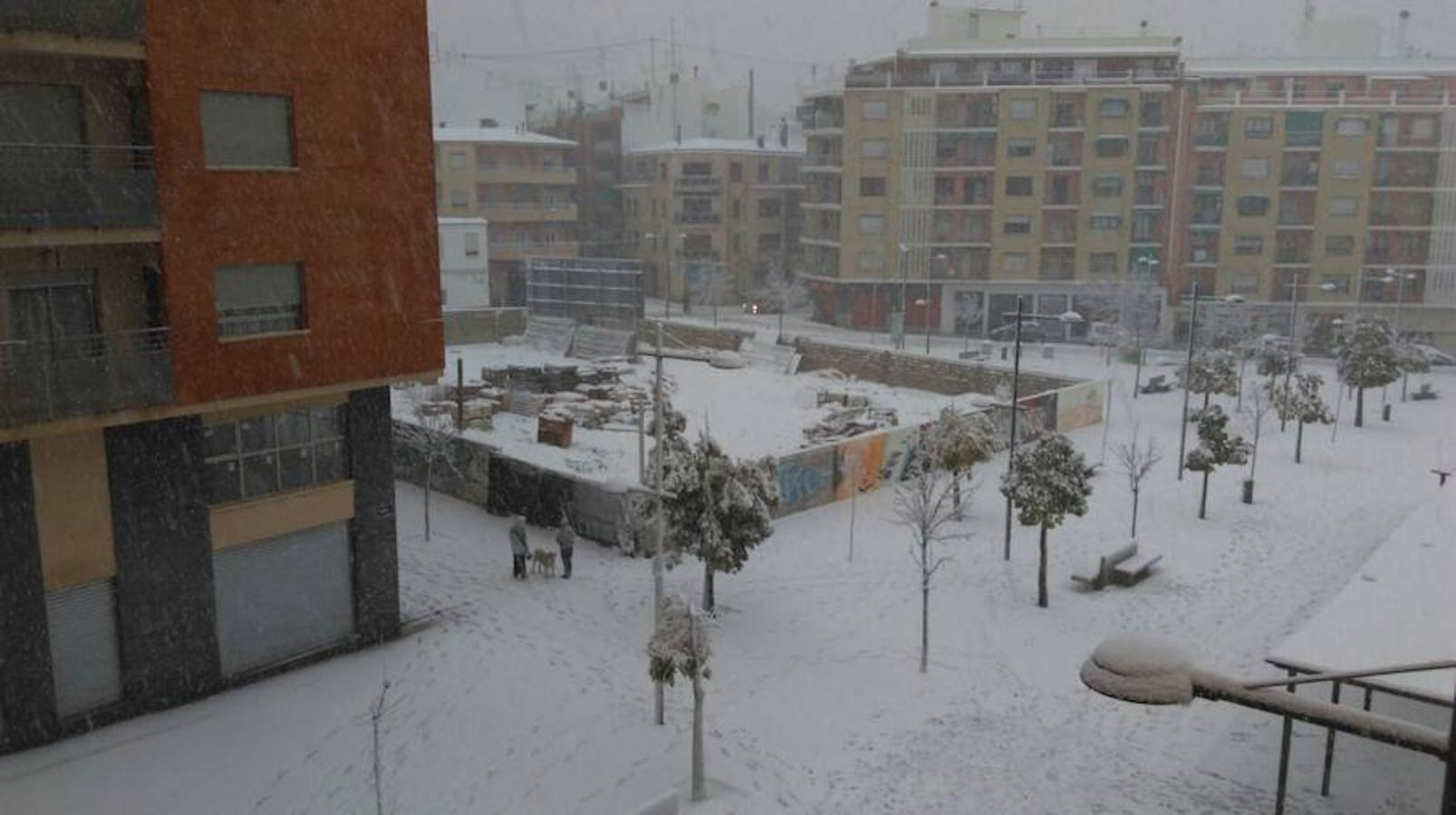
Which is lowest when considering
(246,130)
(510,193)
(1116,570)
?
(1116,570)

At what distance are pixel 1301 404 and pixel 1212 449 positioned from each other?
860 cm

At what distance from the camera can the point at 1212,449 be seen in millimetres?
27734

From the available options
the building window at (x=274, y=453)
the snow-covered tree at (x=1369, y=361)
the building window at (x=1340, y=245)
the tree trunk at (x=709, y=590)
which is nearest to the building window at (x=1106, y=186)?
the building window at (x=1340, y=245)

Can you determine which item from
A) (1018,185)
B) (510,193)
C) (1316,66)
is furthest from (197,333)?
(1316,66)

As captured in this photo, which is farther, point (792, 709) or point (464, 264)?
point (464, 264)

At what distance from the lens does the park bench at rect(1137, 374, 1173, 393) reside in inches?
1786

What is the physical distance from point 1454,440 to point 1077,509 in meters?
22.5

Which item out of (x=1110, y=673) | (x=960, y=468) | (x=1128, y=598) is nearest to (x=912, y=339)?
(x=960, y=468)

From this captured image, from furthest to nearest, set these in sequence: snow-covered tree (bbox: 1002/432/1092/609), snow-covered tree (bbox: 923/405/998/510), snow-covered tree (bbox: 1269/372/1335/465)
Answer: snow-covered tree (bbox: 1269/372/1335/465), snow-covered tree (bbox: 923/405/998/510), snow-covered tree (bbox: 1002/432/1092/609)

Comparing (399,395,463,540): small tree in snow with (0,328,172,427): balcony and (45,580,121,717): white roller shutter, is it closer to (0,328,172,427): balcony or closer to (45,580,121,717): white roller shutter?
(45,580,121,717): white roller shutter

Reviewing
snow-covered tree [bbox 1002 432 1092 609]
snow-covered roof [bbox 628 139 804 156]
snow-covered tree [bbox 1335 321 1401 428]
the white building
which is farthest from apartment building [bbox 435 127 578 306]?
snow-covered tree [bbox 1002 432 1092 609]

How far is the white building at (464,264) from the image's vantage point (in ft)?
196

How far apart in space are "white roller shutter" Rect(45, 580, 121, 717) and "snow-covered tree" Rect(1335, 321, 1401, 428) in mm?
37647

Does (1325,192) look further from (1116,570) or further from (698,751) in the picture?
(698,751)
